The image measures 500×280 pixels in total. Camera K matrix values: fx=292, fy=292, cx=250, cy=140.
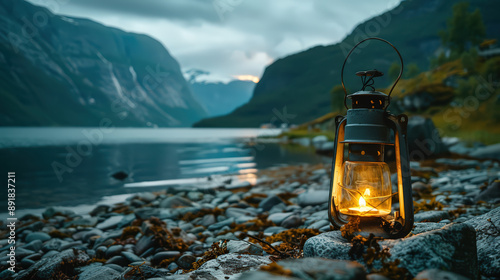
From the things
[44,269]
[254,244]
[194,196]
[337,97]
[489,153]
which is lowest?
[194,196]

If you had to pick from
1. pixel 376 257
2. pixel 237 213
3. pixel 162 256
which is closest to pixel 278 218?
pixel 237 213

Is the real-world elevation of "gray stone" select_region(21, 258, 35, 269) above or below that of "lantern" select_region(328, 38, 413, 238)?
below

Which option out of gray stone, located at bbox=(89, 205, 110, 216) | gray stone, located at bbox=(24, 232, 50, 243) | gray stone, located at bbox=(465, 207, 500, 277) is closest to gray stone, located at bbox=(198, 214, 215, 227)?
gray stone, located at bbox=(24, 232, 50, 243)

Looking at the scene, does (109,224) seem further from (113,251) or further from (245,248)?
(245,248)

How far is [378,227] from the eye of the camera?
2.95 meters

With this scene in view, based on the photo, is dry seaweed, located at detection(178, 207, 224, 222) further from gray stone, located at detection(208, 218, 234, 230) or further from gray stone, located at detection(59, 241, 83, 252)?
gray stone, located at detection(59, 241, 83, 252)

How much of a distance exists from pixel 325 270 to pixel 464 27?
80.0m

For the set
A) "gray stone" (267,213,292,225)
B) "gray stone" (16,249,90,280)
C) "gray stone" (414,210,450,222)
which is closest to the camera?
"gray stone" (16,249,90,280)

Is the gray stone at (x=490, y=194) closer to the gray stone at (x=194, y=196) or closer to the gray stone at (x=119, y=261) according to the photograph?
the gray stone at (x=119, y=261)

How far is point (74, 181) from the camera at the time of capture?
18203 millimetres

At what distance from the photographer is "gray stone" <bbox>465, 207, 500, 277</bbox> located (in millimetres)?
2766

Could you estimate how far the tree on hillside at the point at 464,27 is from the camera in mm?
60562

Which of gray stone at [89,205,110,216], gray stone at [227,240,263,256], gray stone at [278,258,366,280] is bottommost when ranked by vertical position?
gray stone at [89,205,110,216]

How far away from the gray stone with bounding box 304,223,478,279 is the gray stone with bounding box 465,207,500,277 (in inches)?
15.7
